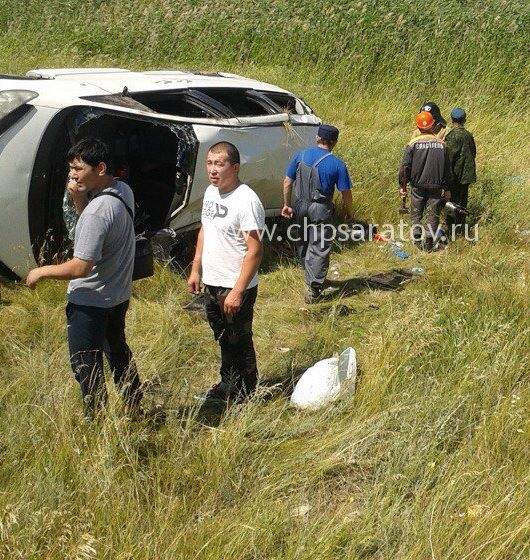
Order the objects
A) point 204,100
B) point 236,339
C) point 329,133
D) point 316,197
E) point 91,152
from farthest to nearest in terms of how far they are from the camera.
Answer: point 204,100
point 316,197
point 329,133
point 236,339
point 91,152

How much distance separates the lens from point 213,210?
4082 millimetres

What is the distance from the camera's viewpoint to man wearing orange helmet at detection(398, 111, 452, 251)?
7.41 meters

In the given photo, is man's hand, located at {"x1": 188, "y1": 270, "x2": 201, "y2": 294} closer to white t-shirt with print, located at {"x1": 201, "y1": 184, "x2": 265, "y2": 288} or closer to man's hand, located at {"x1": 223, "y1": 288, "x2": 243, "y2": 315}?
white t-shirt with print, located at {"x1": 201, "y1": 184, "x2": 265, "y2": 288}

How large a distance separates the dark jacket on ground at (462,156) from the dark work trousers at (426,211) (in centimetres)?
47

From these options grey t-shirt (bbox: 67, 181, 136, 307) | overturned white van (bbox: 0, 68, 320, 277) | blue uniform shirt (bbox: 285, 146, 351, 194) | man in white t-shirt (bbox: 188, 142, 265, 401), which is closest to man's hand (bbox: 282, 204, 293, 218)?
blue uniform shirt (bbox: 285, 146, 351, 194)

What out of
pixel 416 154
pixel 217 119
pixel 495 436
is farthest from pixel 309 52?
pixel 495 436

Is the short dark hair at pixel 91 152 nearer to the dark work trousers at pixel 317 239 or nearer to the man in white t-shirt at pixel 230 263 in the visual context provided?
the man in white t-shirt at pixel 230 263

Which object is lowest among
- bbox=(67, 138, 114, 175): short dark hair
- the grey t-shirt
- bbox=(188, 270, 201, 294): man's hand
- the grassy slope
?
the grassy slope

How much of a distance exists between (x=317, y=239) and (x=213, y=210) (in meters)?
2.24

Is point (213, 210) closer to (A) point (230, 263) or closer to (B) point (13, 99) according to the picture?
(A) point (230, 263)

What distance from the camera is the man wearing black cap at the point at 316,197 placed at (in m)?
6.05

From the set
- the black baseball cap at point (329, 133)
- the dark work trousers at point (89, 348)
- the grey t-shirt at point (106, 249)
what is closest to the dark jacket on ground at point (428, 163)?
the black baseball cap at point (329, 133)

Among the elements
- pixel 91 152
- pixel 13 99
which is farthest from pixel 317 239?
pixel 91 152

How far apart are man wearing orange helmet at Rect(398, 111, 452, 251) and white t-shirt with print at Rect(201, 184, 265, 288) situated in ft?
12.5
